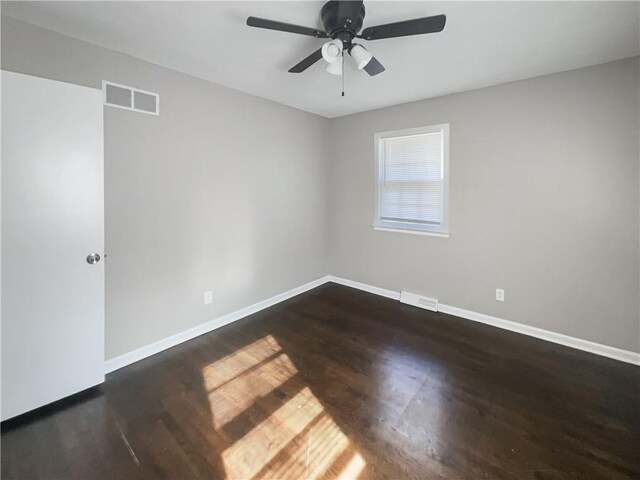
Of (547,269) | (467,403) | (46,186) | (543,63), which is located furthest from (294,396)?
(543,63)

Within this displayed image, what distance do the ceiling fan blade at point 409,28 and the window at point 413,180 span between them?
187cm

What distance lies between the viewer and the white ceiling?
1.72 meters

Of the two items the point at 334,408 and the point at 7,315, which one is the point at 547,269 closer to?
the point at 334,408

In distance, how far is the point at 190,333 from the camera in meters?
2.81

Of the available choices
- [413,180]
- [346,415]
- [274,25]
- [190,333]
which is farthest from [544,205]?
[190,333]

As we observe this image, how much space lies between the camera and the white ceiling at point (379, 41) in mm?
1723

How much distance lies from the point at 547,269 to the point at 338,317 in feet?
7.06

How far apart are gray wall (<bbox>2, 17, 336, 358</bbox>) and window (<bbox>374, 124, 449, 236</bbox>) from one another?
116cm

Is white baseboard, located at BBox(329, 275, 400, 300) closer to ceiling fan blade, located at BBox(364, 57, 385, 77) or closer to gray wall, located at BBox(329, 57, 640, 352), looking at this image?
gray wall, located at BBox(329, 57, 640, 352)

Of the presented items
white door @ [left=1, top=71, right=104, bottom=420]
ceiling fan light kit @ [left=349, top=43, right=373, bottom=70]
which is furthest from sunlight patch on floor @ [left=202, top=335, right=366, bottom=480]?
ceiling fan light kit @ [left=349, top=43, right=373, bottom=70]

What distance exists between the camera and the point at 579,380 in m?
2.21

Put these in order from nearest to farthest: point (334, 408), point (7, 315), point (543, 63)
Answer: point (7, 315)
point (334, 408)
point (543, 63)

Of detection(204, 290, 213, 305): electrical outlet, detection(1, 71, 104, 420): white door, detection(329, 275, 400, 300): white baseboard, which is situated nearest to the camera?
detection(1, 71, 104, 420): white door

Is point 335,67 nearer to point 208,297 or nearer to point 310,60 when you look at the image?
point 310,60
